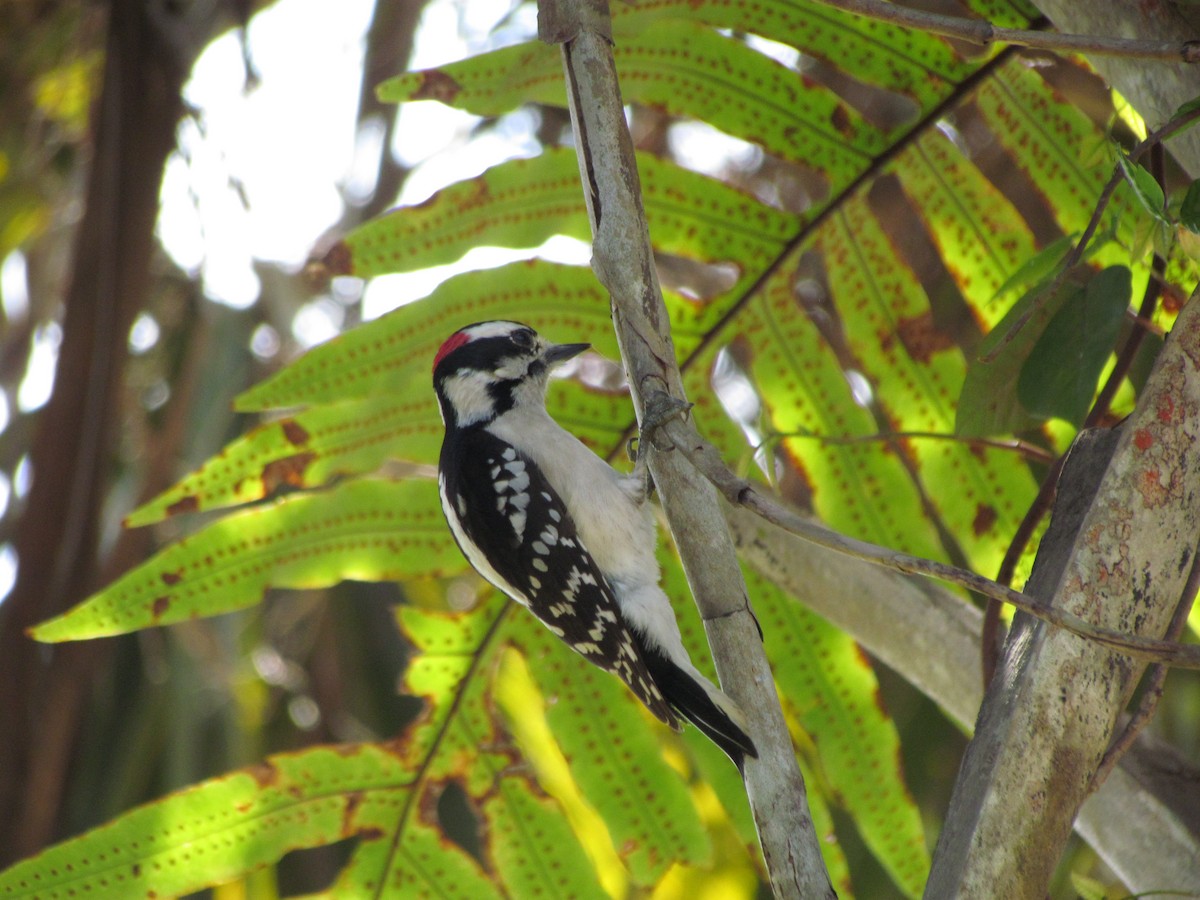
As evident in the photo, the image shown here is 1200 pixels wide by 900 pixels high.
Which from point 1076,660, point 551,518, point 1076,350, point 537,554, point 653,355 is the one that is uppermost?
point 551,518

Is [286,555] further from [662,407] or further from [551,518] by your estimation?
[662,407]

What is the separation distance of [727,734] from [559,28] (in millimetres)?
1165

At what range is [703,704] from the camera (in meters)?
2.26

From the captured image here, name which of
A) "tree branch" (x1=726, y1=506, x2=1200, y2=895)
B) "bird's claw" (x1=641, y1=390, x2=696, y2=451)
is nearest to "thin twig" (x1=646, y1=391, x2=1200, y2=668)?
"bird's claw" (x1=641, y1=390, x2=696, y2=451)

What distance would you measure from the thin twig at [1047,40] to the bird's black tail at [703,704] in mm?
969

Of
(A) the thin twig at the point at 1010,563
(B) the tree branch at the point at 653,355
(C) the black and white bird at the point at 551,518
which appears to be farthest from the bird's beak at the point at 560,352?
(A) the thin twig at the point at 1010,563

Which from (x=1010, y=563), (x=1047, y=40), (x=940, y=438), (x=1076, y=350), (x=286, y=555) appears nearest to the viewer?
(x=1047, y=40)

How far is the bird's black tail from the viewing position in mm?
1785

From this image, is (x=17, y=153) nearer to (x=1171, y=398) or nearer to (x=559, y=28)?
(x=559, y=28)

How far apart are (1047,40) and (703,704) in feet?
4.14

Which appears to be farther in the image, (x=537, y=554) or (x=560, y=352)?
(x=560, y=352)

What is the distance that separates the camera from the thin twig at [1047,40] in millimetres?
1614

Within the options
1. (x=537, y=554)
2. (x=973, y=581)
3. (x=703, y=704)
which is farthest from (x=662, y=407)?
(x=537, y=554)

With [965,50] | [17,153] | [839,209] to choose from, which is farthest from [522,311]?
[17,153]
